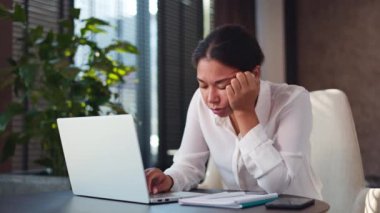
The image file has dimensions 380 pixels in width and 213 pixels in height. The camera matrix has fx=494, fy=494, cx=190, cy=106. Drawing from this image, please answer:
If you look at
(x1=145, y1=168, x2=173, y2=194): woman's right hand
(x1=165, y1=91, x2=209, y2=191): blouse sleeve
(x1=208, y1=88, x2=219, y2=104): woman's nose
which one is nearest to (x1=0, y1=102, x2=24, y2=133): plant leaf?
(x1=165, y1=91, x2=209, y2=191): blouse sleeve

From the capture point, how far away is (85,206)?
110cm

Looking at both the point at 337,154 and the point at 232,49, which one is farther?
the point at 337,154

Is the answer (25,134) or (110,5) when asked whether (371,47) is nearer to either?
(110,5)

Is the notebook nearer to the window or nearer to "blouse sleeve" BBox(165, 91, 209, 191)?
"blouse sleeve" BBox(165, 91, 209, 191)

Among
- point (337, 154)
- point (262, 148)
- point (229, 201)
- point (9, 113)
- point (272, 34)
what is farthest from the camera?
point (272, 34)

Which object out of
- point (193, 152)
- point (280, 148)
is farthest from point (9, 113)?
point (280, 148)

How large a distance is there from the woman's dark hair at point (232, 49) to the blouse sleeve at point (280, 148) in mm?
181

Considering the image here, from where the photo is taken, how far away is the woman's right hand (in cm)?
133

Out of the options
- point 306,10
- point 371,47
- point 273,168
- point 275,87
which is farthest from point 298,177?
point 306,10

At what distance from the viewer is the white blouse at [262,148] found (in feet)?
4.24

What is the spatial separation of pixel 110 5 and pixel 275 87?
1.51m

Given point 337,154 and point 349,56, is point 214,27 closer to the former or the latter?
point 349,56

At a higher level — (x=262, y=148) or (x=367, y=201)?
(x=262, y=148)

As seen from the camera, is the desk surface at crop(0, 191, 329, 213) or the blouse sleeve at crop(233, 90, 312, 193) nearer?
the desk surface at crop(0, 191, 329, 213)
